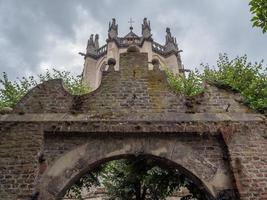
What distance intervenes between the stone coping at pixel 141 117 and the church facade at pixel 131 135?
23 millimetres

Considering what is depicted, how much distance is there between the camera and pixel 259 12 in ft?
18.1

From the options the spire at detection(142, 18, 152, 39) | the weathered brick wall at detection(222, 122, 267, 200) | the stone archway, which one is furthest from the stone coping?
the spire at detection(142, 18, 152, 39)

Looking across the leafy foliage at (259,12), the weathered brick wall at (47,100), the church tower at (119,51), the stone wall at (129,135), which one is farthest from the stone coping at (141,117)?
the church tower at (119,51)

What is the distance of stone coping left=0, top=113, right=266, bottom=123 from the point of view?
6.28 metres

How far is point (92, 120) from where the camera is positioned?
6.25 m

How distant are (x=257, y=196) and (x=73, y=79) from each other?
1381 cm

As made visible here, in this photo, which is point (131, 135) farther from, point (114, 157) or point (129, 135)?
point (114, 157)

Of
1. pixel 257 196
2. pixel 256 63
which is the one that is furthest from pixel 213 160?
pixel 256 63

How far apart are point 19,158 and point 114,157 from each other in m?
1.97

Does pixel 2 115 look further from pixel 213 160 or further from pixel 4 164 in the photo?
pixel 213 160

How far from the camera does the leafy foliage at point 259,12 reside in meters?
5.48

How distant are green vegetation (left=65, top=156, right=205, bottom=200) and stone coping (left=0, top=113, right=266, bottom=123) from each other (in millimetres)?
3071

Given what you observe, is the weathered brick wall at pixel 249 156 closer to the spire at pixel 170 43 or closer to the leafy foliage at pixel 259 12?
the leafy foliage at pixel 259 12

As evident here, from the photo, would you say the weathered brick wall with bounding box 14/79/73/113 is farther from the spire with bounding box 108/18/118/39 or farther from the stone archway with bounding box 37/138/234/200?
the spire with bounding box 108/18/118/39
